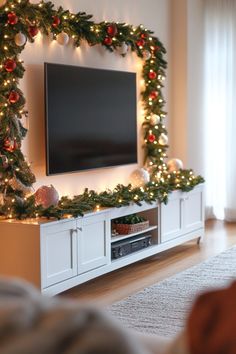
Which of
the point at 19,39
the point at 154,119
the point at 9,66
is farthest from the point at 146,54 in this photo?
the point at 9,66

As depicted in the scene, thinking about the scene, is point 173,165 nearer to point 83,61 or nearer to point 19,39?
point 83,61

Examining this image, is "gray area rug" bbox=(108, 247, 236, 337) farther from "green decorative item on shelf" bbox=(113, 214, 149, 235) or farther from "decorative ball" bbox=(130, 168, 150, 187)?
"decorative ball" bbox=(130, 168, 150, 187)

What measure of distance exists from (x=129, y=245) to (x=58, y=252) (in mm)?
1027

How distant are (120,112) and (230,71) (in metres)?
2.27

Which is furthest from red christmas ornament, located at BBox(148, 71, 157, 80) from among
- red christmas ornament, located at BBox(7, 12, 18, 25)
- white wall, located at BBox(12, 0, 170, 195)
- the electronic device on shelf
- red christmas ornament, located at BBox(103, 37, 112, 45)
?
red christmas ornament, located at BBox(7, 12, 18, 25)

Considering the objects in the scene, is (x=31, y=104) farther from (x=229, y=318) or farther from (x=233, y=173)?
(x=229, y=318)

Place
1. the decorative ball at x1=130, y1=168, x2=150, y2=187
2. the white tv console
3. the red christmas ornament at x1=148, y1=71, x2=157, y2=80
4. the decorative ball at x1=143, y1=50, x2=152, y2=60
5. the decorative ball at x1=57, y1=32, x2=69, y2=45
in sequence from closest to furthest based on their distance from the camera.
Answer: the white tv console → the decorative ball at x1=57, y1=32, x2=69, y2=45 → the decorative ball at x1=130, y1=168, x2=150, y2=187 → the decorative ball at x1=143, y1=50, x2=152, y2=60 → the red christmas ornament at x1=148, y1=71, x2=157, y2=80

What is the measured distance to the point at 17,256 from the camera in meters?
4.09

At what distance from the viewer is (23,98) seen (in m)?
4.29

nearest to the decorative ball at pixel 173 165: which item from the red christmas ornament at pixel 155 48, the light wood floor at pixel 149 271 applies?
the light wood floor at pixel 149 271

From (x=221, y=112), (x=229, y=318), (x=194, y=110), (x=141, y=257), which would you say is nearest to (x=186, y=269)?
(x=141, y=257)

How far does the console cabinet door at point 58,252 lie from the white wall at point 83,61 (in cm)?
70

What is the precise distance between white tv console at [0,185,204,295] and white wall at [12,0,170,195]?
22.0 inches

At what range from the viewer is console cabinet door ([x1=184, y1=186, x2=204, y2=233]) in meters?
5.85
